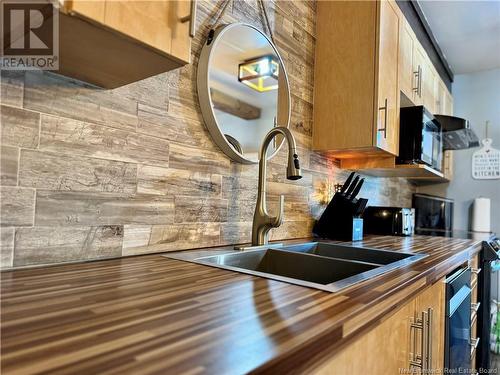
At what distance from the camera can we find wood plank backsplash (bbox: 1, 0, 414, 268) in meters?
0.77

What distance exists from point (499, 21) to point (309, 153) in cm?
201

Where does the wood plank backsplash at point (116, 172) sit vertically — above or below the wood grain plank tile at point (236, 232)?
above

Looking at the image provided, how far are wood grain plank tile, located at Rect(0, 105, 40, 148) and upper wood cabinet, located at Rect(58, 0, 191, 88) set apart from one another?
134 millimetres

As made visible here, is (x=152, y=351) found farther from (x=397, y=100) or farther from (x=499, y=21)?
(x=499, y=21)

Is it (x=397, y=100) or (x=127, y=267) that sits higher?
(x=397, y=100)

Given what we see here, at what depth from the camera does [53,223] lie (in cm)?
82

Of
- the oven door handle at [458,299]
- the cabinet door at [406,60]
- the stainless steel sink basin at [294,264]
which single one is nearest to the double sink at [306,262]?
the stainless steel sink basin at [294,264]

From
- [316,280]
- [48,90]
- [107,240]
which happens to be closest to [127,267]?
[107,240]

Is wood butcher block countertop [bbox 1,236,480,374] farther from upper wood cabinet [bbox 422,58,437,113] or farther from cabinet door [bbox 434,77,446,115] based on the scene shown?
cabinet door [bbox 434,77,446,115]

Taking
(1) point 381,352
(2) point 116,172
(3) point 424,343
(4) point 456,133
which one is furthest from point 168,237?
(4) point 456,133

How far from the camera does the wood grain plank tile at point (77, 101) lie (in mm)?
799

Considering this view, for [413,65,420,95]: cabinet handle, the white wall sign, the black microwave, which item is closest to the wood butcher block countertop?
the black microwave

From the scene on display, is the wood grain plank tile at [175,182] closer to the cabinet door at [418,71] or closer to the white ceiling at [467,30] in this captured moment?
the cabinet door at [418,71]

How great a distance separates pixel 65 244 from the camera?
0.84m
